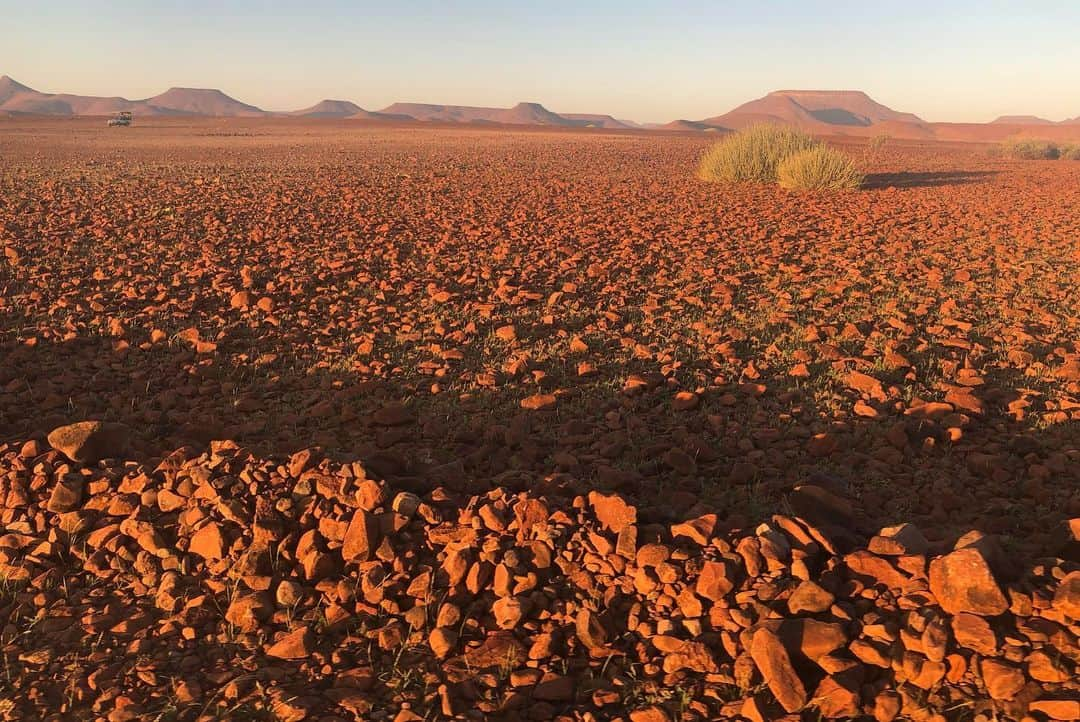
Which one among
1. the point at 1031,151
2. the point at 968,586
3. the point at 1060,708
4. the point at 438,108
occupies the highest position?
the point at 438,108

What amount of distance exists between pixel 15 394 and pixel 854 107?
196 m

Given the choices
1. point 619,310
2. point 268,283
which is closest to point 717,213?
point 619,310

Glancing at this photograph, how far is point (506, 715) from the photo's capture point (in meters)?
2.05

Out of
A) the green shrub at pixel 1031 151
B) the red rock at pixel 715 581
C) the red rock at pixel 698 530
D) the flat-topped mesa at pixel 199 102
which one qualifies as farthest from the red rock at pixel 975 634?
the flat-topped mesa at pixel 199 102

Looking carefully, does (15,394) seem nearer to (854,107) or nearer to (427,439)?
(427,439)

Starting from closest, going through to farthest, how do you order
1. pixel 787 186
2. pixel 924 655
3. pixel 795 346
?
pixel 924 655, pixel 795 346, pixel 787 186

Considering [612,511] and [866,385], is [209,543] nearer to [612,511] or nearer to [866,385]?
[612,511]

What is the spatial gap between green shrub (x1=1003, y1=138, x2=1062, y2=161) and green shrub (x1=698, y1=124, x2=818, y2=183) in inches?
617

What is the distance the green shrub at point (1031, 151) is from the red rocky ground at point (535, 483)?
957 inches

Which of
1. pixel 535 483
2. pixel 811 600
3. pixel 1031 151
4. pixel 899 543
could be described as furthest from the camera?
pixel 1031 151

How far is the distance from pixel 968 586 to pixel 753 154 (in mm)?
14975

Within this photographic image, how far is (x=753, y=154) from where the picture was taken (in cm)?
1572

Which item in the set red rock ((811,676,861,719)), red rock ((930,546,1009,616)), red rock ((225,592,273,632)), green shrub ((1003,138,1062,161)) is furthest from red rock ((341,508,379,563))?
green shrub ((1003,138,1062,161))

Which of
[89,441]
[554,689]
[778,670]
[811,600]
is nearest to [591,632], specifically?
[554,689]
